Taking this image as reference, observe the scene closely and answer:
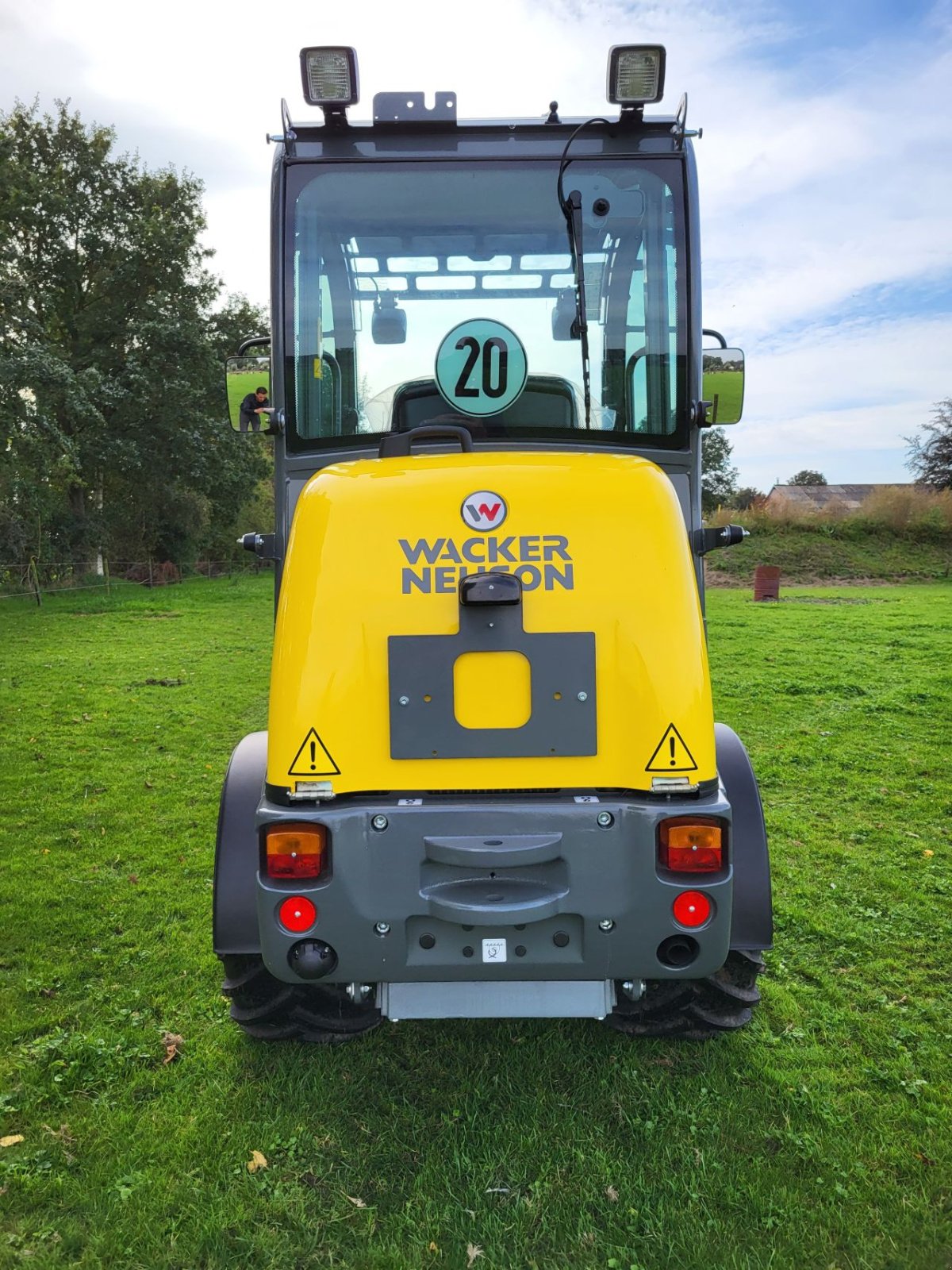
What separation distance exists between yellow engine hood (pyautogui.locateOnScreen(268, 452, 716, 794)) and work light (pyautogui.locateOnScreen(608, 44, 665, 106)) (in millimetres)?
1850

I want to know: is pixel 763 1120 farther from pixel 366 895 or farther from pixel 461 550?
pixel 461 550

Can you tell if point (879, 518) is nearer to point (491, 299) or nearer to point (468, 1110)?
point (491, 299)

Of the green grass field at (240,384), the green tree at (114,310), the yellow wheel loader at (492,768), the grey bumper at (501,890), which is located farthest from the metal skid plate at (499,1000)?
the green tree at (114,310)

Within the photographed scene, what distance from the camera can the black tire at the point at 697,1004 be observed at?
10.8 ft

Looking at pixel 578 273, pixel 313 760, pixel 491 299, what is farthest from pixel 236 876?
pixel 578 273

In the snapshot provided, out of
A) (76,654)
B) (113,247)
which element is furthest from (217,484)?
(76,654)

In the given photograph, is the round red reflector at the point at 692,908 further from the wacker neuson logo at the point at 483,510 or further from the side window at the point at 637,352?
the side window at the point at 637,352

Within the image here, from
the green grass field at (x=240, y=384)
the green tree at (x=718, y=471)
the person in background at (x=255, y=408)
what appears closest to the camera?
the person in background at (x=255, y=408)

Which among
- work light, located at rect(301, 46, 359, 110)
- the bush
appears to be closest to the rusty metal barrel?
the bush

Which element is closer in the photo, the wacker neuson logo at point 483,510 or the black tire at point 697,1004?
the wacker neuson logo at point 483,510

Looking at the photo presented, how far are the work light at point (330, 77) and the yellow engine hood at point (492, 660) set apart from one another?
1898 mm

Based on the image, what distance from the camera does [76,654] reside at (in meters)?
13.8

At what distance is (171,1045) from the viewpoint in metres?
3.59

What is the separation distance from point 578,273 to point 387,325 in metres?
0.79
